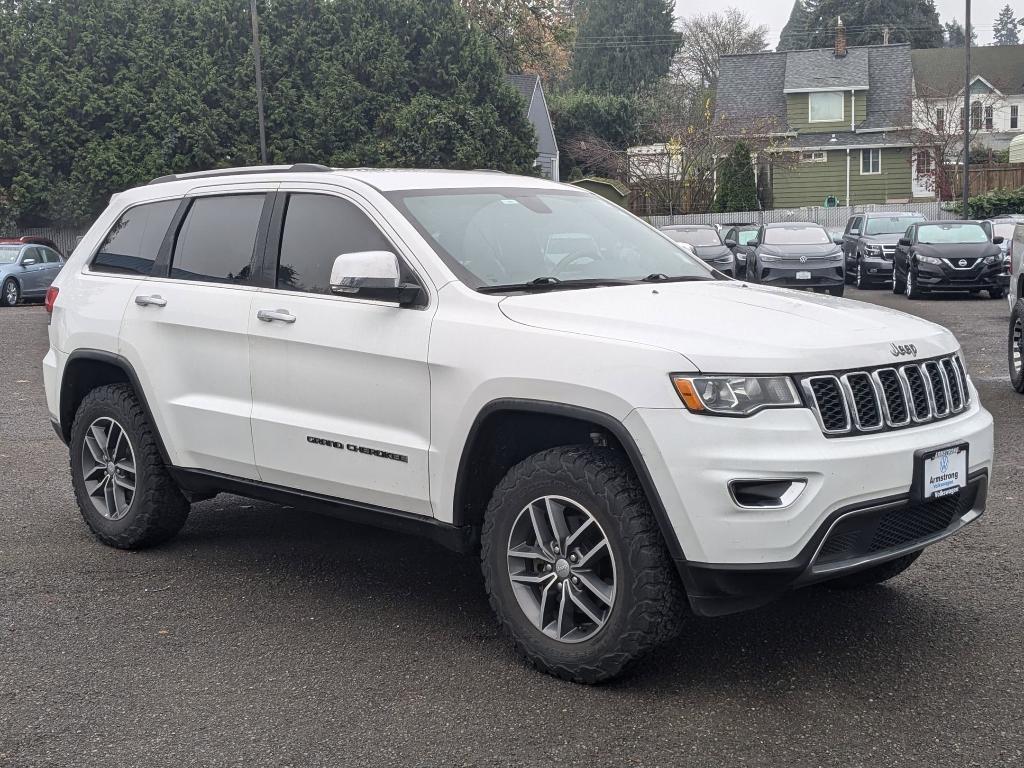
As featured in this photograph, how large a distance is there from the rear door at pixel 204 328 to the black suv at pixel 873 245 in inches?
893

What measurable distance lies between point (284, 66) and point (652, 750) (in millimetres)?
36053

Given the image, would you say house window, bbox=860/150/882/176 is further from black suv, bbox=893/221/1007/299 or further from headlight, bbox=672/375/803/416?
headlight, bbox=672/375/803/416

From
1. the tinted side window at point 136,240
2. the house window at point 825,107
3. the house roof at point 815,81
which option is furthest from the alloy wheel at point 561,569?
the house window at point 825,107

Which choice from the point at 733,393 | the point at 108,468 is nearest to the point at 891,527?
the point at 733,393

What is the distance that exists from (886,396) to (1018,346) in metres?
7.78

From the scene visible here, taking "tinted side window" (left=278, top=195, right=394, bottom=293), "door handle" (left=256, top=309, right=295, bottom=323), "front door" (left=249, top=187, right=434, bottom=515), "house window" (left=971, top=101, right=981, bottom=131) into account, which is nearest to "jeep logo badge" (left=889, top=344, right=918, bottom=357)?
"front door" (left=249, top=187, right=434, bottom=515)

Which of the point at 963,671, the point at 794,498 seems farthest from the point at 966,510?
the point at 794,498

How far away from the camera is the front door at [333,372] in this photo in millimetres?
4930

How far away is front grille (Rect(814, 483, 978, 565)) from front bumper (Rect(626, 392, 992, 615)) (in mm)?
38

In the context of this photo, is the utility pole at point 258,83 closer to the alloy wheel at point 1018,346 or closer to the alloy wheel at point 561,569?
the alloy wheel at point 1018,346

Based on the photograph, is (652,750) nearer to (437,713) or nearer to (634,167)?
(437,713)

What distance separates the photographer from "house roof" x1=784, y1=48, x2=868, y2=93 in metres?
57.6

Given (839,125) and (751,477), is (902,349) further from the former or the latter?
(839,125)

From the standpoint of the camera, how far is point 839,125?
58094 mm
